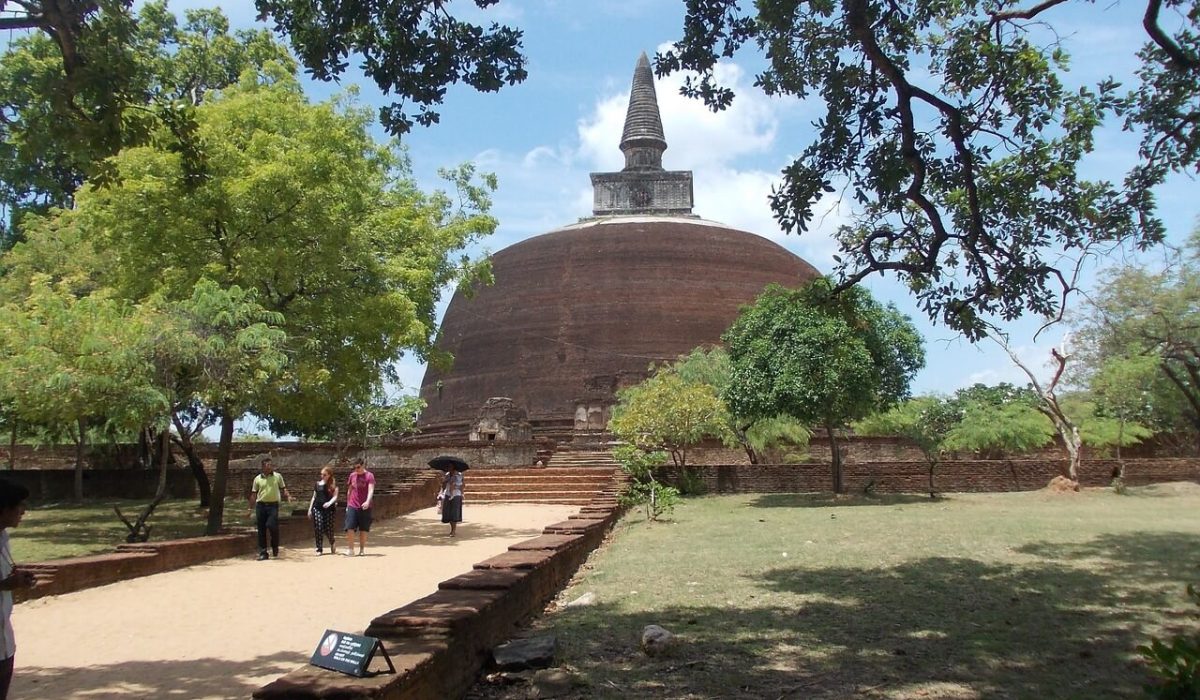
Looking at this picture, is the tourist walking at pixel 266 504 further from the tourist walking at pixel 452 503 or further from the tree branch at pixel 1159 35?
the tree branch at pixel 1159 35

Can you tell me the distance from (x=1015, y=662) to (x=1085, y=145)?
511 cm

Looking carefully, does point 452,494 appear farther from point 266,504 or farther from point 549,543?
point 549,543

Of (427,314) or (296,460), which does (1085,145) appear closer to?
(427,314)

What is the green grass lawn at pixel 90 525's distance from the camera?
12031 mm

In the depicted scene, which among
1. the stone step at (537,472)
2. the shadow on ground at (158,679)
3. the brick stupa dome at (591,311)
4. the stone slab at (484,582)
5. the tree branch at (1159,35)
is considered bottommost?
the shadow on ground at (158,679)

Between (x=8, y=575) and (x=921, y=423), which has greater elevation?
(x=921, y=423)

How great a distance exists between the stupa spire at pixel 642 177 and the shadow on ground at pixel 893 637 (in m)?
37.9

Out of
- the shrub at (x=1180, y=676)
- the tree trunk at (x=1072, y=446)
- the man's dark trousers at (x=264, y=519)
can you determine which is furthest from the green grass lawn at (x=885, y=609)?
the tree trunk at (x=1072, y=446)

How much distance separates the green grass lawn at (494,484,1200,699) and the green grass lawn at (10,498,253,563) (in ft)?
22.1

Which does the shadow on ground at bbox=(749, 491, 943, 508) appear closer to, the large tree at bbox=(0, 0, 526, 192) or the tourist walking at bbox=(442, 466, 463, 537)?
the tourist walking at bbox=(442, 466, 463, 537)

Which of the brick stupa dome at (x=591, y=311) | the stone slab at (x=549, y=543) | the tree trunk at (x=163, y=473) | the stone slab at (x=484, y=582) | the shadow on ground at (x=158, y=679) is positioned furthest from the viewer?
the brick stupa dome at (x=591, y=311)

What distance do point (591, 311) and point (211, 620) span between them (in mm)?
30612

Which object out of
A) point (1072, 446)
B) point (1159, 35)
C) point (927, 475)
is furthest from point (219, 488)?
point (1072, 446)

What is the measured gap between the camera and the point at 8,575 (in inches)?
143
